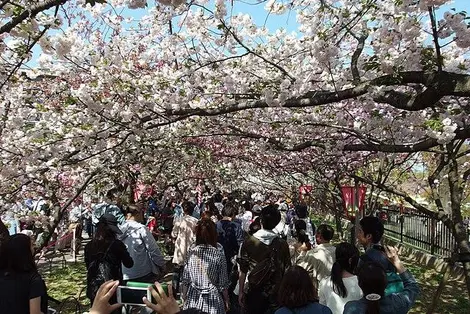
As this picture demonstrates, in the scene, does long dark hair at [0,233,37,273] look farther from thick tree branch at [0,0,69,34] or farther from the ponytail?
the ponytail

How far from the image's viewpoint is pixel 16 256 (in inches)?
131


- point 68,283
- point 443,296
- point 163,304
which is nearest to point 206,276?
point 163,304

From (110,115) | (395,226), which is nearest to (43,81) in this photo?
(110,115)

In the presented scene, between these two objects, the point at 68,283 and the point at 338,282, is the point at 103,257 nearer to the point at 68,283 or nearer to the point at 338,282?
the point at 338,282

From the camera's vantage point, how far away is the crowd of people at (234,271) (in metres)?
2.95

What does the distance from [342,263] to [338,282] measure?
0.15m

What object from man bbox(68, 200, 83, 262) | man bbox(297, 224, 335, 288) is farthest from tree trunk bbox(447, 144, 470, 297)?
man bbox(68, 200, 83, 262)

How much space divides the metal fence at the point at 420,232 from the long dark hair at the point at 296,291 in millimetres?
8079

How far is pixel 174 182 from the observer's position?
16.6 metres

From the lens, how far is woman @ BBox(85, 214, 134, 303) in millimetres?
4719

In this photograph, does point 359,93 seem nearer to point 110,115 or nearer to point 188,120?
point 110,115

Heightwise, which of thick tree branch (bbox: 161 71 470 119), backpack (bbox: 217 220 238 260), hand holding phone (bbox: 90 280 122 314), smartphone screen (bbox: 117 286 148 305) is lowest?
backpack (bbox: 217 220 238 260)

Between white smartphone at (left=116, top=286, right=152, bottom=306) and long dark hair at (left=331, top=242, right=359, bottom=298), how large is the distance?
168cm

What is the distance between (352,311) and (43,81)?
5922 millimetres
